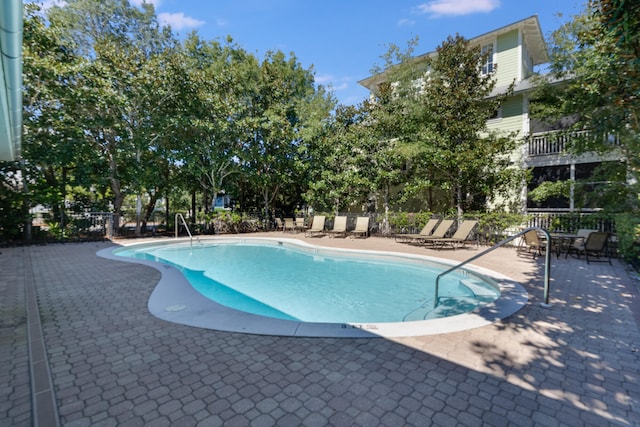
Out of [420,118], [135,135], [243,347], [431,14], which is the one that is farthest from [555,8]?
[135,135]

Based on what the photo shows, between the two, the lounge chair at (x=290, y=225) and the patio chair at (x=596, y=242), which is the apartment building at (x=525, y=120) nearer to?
the patio chair at (x=596, y=242)

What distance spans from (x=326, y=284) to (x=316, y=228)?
8226 mm

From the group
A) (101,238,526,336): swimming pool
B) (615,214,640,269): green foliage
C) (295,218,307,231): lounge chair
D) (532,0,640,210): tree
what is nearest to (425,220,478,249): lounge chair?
(101,238,526,336): swimming pool

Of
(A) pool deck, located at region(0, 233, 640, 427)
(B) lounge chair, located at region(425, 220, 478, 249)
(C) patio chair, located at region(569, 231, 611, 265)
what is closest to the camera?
(A) pool deck, located at region(0, 233, 640, 427)

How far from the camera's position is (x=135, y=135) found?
13.4 metres

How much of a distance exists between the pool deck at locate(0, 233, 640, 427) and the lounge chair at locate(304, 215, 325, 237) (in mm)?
11314

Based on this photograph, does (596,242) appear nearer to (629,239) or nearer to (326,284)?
(629,239)

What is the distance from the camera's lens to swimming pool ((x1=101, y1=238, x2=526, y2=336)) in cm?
425

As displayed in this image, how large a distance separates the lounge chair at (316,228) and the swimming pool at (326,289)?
11.9ft

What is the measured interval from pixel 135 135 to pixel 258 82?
26.1 feet

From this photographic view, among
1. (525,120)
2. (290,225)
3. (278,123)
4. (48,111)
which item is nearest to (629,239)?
(525,120)

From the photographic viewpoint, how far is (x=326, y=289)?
23.4 feet

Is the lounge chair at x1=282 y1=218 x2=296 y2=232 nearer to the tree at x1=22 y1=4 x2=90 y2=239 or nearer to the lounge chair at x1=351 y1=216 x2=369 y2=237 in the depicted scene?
the lounge chair at x1=351 y1=216 x2=369 y2=237

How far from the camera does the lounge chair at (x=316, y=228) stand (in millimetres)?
15414
